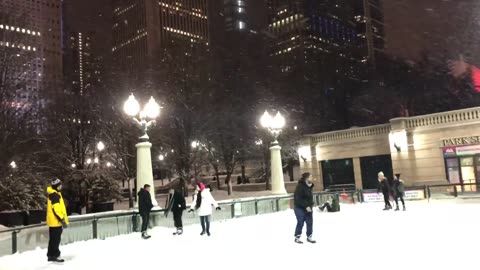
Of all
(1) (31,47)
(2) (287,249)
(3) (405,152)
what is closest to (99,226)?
(2) (287,249)

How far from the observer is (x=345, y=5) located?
78.8 m

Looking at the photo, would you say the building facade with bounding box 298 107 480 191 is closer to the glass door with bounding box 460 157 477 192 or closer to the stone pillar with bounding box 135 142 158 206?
the glass door with bounding box 460 157 477 192

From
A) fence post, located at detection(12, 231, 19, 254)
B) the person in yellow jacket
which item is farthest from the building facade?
fence post, located at detection(12, 231, 19, 254)

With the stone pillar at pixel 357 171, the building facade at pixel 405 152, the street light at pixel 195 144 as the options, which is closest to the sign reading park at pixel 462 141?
the building facade at pixel 405 152

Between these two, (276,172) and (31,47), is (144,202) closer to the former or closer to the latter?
(276,172)

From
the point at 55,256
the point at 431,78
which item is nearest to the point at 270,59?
the point at 431,78

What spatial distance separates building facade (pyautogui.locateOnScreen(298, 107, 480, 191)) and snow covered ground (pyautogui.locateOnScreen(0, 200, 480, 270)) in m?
12.3

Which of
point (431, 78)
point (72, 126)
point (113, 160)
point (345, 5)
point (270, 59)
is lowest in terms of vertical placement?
point (113, 160)

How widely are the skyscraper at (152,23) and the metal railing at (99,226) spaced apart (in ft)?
79.0

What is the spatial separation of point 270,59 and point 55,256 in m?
41.9

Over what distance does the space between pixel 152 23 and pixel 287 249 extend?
48.3m

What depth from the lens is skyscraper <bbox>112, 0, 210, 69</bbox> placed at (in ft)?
156

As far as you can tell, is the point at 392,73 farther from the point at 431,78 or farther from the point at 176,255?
the point at 176,255

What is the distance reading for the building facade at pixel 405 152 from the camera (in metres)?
26.8
